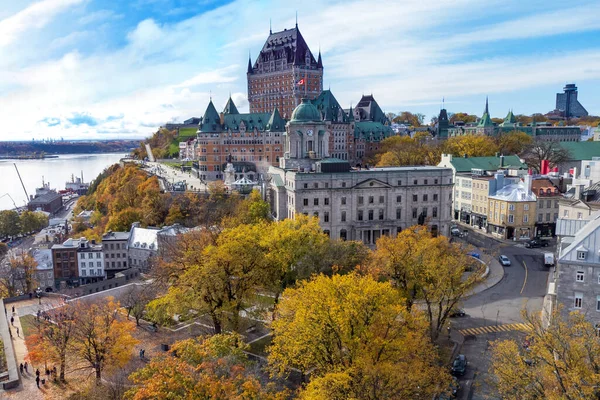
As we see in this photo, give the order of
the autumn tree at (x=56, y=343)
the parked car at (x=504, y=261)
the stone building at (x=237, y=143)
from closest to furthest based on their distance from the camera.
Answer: the autumn tree at (x=56, y=343) < the parked car at (x=504, y=261) < the stone building at (x=237, y=143)

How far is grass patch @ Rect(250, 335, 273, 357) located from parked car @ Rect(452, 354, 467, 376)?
14298 millimetres

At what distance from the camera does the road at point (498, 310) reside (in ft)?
118

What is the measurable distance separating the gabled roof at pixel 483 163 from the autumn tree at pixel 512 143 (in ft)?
80.8

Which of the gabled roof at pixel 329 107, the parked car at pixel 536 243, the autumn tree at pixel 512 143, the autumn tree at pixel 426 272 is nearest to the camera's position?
the autumn tree at pixel 426 272

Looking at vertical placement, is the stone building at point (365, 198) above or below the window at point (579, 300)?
above

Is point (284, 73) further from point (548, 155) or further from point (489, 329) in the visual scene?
point (489, 329)

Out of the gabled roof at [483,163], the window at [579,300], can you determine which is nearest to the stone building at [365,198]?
the gabled roof at [483,163]

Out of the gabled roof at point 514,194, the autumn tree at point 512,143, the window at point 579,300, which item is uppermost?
the autumn tree at point 512,143

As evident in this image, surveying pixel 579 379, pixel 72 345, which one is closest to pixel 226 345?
pixel 72 345

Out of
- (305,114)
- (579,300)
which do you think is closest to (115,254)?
(305,114)

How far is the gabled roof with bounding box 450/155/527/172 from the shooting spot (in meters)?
87.3

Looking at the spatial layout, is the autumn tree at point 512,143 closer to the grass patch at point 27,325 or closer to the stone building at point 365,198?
the stone building at point 365,198

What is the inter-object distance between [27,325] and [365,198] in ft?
139

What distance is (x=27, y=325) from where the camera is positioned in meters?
47.3
